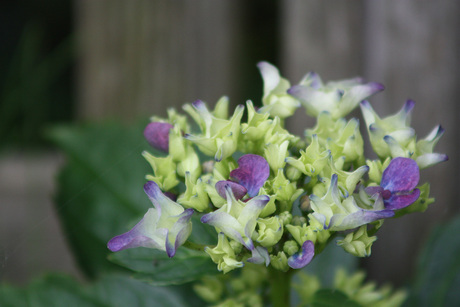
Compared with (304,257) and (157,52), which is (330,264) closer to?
(304,257)

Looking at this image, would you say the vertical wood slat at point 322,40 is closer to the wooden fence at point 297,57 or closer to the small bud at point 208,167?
the wooden fence at point 297,57

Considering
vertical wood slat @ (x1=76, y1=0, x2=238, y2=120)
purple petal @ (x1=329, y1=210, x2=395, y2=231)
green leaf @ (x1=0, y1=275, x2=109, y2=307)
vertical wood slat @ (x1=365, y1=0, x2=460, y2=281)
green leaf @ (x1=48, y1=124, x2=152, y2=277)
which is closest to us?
purple petal @ (x1=329, y1=210, x2=395, y2=231)

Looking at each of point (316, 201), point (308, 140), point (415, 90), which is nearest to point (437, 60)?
point (415, 90)

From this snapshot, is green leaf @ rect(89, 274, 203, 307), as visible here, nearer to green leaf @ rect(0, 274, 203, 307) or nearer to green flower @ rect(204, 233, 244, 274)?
green leaf @ rect(0, 274, 203, 307)

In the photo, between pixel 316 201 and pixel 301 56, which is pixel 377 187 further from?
pixel 301 56

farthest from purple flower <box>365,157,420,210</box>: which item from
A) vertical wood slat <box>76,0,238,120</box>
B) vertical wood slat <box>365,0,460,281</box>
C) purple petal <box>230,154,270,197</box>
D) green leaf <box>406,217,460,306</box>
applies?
vertical wood slat <box>76,0,238,120</box>

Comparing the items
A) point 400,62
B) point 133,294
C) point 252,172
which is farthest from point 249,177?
point 400,62
